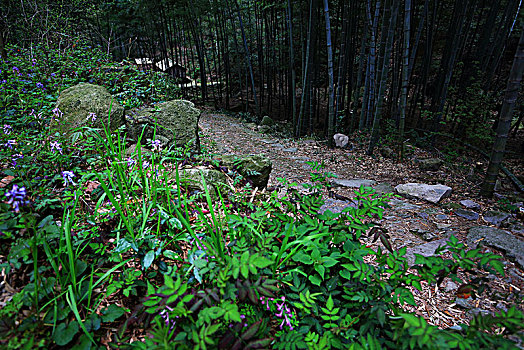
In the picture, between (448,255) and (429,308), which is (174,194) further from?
(448,255)

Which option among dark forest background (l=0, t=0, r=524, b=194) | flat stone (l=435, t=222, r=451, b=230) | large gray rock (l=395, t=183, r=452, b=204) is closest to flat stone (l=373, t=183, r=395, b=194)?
large gray rock (l=395, t=183, r=452, b=204)

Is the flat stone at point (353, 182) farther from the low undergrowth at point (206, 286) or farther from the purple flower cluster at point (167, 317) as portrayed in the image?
the purple flower cluster at point (167, 317)

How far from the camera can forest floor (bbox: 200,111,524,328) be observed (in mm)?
1509

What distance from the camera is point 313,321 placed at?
3.16 feet

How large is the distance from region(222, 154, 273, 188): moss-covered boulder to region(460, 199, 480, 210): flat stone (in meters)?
2.19

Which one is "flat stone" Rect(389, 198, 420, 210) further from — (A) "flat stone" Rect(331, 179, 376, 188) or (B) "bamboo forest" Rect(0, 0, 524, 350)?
(A) "flat stone" Rect(331, 179, 376, 188)

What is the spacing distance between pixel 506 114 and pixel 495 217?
1064mm

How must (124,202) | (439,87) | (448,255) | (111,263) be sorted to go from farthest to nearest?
(439,87), (448,255), (124,202), (111,263)

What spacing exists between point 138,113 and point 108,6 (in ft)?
34.5

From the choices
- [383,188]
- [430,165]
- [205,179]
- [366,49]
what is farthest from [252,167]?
[366,49]

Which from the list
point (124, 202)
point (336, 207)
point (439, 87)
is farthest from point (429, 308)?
point (439, 87)

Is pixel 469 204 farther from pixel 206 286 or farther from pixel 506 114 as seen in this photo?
pixel 206 286

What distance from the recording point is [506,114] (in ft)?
8.33

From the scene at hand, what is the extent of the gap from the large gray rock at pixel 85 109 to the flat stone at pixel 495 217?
144 inches
